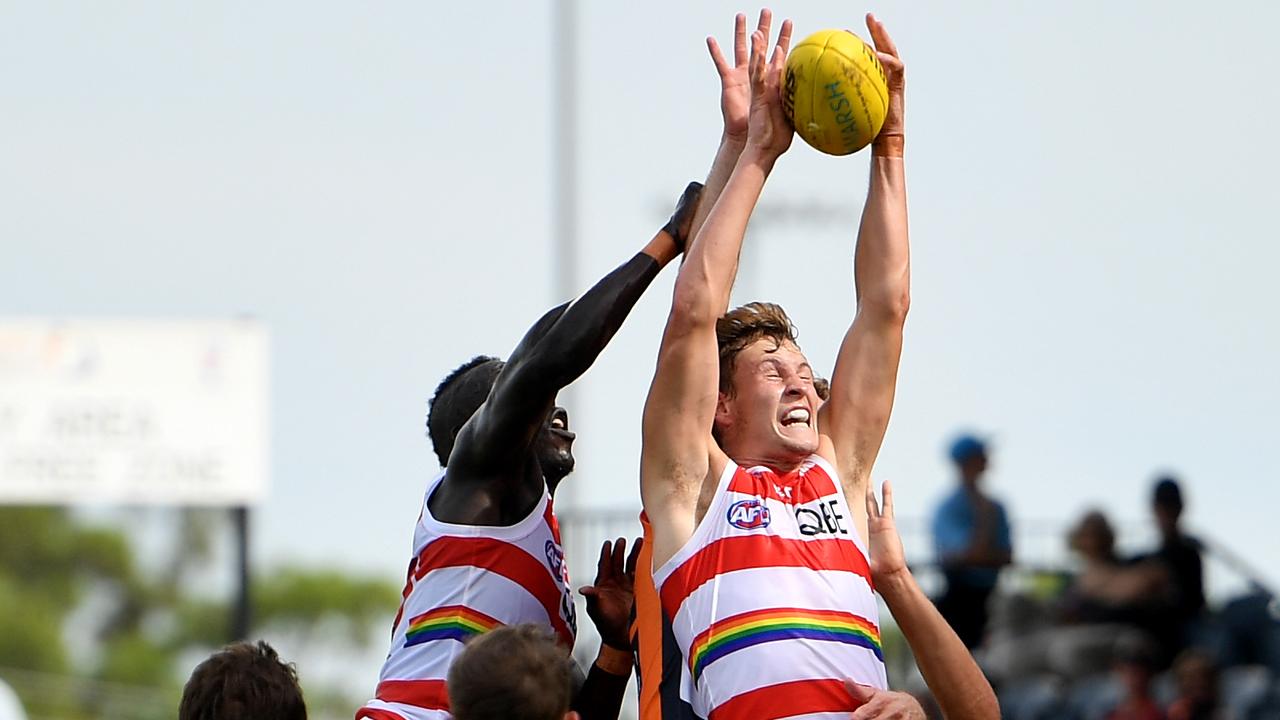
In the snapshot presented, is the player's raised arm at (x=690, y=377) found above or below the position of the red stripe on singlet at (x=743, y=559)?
above

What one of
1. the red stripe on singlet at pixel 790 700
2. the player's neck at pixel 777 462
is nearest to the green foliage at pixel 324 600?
the player's neck at pixel 777 462

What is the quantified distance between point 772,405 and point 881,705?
913 mm

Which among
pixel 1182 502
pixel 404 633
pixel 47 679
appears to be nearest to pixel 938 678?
pixel 404 633

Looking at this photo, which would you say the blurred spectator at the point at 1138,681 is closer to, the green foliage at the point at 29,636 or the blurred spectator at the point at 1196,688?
the blurred spectator at the point at 1196,688

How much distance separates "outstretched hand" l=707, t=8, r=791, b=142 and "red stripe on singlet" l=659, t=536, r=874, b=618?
47.8 inches

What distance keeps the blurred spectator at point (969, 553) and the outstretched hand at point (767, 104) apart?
20.0 feet

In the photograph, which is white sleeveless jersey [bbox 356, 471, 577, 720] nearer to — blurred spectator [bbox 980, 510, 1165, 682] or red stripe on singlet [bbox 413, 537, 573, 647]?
red stripe on singlet [bbox 413, 537, 573, 647]

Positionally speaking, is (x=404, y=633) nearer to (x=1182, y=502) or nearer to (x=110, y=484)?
(x=1182, y=502)

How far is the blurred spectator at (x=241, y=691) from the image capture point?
5.14m

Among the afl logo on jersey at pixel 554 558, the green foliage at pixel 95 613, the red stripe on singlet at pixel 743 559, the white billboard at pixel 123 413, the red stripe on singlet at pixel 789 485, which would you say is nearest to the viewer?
the red stripe on singlet at pixel 743 559

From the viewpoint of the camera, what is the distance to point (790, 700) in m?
5.29

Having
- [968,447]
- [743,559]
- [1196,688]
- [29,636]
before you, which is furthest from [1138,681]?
[29,636]

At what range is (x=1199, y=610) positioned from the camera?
1097 centimetres

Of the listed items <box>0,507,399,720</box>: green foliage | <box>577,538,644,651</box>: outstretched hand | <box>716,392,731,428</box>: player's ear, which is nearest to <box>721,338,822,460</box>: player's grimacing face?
<box>716,392,731,428</box>: player's ear
